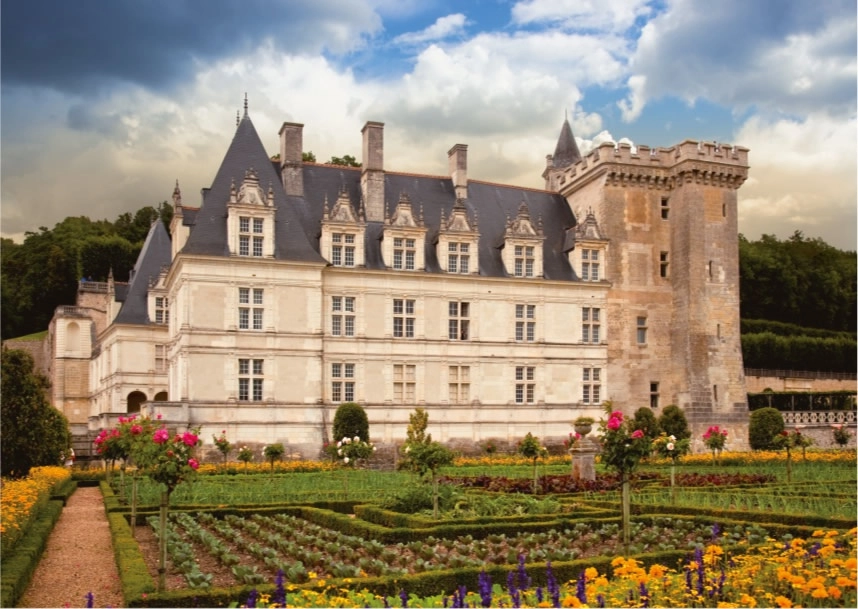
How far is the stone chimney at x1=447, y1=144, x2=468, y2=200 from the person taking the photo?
4147cm

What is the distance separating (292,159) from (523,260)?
10.1 meters

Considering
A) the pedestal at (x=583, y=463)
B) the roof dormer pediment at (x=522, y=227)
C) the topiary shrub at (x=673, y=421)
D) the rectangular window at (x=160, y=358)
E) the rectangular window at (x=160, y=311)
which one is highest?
the roof dormer pediment at (x=522, y=227)

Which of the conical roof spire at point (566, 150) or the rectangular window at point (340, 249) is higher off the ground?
the conical roof spire at point (566, 150)

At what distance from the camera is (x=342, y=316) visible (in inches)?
1444

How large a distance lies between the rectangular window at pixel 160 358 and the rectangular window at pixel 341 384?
1133 centimetres

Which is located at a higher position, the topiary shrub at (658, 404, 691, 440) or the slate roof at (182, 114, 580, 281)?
the slate roof at (182, 114, 580, 281)

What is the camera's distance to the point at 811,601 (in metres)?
8.41

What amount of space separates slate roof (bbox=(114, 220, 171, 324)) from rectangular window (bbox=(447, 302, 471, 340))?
14462 millimetres

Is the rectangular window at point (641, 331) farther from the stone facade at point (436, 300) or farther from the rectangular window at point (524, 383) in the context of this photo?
the rectangular window at point (524, 383)

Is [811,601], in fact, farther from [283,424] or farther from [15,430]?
[283,424]

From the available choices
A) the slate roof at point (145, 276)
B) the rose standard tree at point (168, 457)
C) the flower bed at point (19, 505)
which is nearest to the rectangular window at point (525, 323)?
the slate roof at point (145, 276)

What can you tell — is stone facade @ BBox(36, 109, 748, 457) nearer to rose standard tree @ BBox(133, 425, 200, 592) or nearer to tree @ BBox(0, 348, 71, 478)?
tree @ BBox(0, 348, 71, 478)

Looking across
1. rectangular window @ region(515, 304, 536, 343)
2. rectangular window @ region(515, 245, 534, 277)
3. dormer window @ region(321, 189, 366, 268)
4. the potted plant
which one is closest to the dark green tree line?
dormer window @ region(321, 189, 366, 268)

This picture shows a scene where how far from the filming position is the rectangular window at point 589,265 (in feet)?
134
